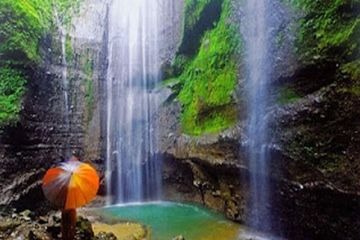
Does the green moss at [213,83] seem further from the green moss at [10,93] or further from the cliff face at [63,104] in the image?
the green moss at [10,93]

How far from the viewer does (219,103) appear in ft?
32.7

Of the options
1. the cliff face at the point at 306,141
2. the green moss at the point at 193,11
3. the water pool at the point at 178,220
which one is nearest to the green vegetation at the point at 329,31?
the cliff face at the point at 306,141

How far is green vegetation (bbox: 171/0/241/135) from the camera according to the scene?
967 centimetres

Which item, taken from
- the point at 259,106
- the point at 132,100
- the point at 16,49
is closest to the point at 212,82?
the point at 259,106

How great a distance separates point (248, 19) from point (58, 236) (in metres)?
6.80

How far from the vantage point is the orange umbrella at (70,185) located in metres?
3.89

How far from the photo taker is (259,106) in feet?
26.8

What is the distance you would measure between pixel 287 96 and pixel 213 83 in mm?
3438

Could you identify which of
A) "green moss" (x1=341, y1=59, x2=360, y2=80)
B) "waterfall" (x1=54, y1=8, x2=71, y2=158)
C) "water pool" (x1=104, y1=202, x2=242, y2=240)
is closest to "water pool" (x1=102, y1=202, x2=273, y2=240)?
"water pool" (x1=104, y1=202, x2=242, y2=240)

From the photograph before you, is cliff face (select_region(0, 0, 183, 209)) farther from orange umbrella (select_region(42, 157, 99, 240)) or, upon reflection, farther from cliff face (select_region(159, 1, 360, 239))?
orange umbrella (select_region(42, 157, 99, 240))

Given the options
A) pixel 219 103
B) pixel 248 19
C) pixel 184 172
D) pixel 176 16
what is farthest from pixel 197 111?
pixel 176 16

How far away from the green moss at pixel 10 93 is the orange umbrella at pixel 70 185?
7144 millimetres

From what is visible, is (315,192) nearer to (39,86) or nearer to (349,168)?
(349,168)

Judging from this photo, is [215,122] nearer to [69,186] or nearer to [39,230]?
[39,230]
